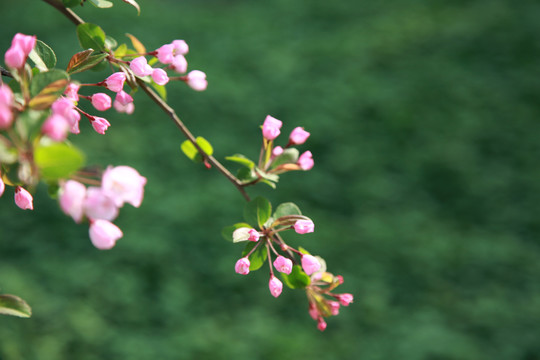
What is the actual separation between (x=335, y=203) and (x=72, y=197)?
2.30 meters

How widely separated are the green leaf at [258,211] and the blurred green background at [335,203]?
138cm

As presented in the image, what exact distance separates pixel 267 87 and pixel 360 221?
1.31m

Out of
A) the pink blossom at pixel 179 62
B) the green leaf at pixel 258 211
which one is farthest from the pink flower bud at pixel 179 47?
the green leaf at pixel 258 211

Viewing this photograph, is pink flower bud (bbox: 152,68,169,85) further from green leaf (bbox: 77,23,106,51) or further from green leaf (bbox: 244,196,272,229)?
green leaf (bbox: 244,196,272,229)

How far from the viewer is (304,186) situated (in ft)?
8.95

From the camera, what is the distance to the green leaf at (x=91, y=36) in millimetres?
634

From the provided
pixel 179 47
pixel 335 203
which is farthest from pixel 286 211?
pixel 335 203

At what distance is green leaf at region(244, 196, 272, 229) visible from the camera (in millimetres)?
647

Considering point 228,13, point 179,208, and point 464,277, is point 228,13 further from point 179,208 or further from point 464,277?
point 464,277

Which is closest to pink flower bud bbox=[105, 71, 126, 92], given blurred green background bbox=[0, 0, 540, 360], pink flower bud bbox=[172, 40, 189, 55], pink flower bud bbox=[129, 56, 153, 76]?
pink flower bud bbox=[129, 56, 153, 76]

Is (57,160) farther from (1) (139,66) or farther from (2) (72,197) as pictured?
(1) (139,66)

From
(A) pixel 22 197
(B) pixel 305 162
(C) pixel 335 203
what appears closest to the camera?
(A) pixel 22 197

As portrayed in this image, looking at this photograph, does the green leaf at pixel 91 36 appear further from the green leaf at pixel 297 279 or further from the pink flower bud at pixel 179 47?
the green leaf at pixel 297 279

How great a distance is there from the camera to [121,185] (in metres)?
0.41
